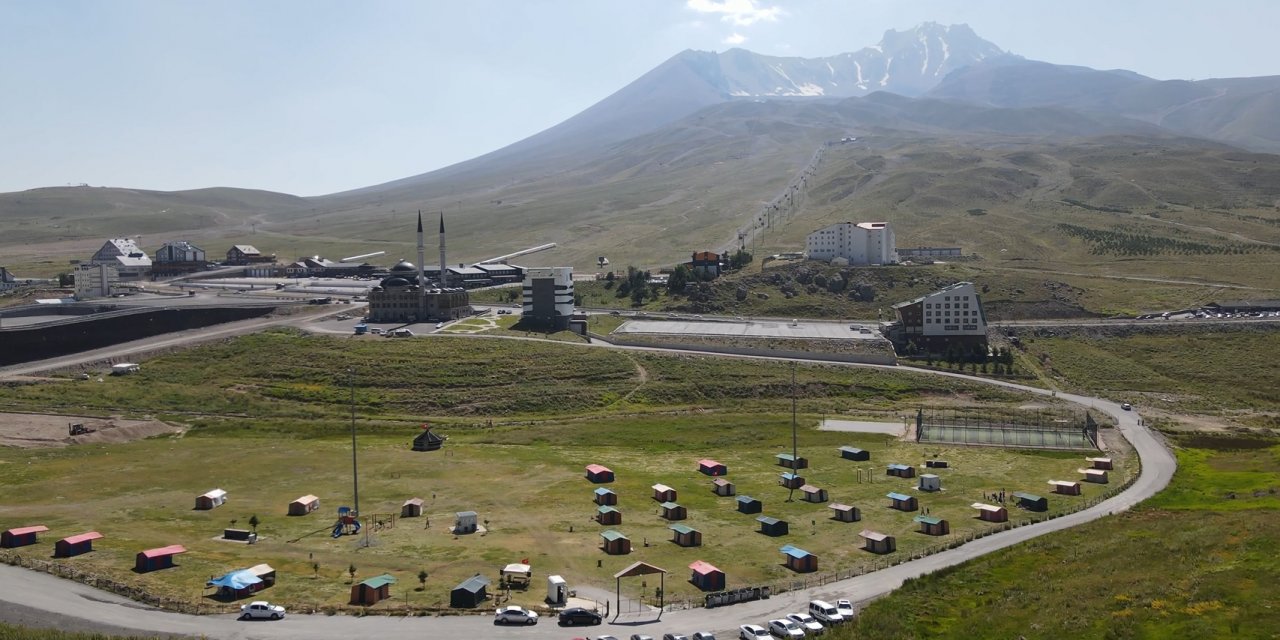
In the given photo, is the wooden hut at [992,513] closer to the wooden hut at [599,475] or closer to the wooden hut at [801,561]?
the wooden hut at [801,561]

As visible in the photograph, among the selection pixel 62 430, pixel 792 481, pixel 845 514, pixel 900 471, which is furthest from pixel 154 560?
pixel 900 471

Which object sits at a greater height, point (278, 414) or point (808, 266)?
point (808, 266)

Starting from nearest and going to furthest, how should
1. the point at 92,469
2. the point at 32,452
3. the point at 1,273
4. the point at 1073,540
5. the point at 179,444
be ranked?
1. the point at 1073,540
2. the point at 92,469
3. the point at 32,452
4. the point at 179,444
5. the point at 1,273

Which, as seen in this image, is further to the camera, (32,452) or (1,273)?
(1,273)

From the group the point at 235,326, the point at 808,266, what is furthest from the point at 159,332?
the point at 808,266

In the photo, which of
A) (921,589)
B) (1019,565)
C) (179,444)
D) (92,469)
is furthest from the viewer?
(179,444)

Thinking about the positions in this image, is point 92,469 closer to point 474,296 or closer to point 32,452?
point 32,452

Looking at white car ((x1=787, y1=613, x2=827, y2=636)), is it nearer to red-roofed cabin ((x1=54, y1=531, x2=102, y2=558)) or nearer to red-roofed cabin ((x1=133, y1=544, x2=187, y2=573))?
red-roofed cabin ((x1=133, y1=544, x2=187, y2=573))

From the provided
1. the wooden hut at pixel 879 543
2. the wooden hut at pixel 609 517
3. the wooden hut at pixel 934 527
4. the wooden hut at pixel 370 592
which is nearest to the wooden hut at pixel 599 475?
the wooden hut at pixel 609 517
